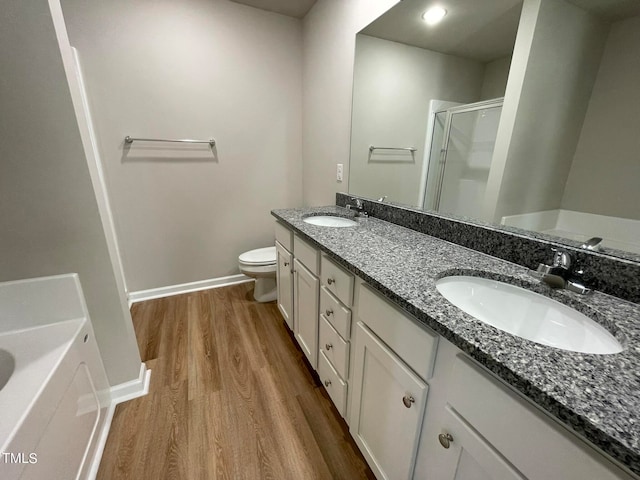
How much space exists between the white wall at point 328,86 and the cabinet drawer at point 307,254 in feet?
2.31

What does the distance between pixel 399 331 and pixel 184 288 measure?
2.26 meters

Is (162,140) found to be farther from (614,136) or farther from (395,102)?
(614,136)

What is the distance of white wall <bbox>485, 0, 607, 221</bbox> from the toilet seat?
1.62 m

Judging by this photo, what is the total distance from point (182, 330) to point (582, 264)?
2205mm

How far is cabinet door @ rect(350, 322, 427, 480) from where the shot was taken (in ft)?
2.43

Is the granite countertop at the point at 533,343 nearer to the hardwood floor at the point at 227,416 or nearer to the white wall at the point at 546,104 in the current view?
the white wall at the point at 546,104

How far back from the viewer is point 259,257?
7.34 ft

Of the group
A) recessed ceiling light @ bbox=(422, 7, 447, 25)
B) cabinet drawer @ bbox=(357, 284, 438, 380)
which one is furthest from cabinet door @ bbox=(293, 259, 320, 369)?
recessed ceiling light @ bbox=(422, 7, 447, 25)

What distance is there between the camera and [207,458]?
1.11m

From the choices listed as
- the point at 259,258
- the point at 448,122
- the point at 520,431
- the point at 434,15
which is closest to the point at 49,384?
the point at 520,431

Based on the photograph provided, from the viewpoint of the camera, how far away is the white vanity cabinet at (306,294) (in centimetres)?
129

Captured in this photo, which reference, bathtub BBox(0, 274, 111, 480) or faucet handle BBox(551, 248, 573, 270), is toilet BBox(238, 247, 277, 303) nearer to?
Result: bathtub BBox(0, 274, 111, 480)

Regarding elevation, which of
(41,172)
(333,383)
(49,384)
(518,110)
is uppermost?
(518,110)

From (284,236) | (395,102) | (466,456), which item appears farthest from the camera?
(284,236)
